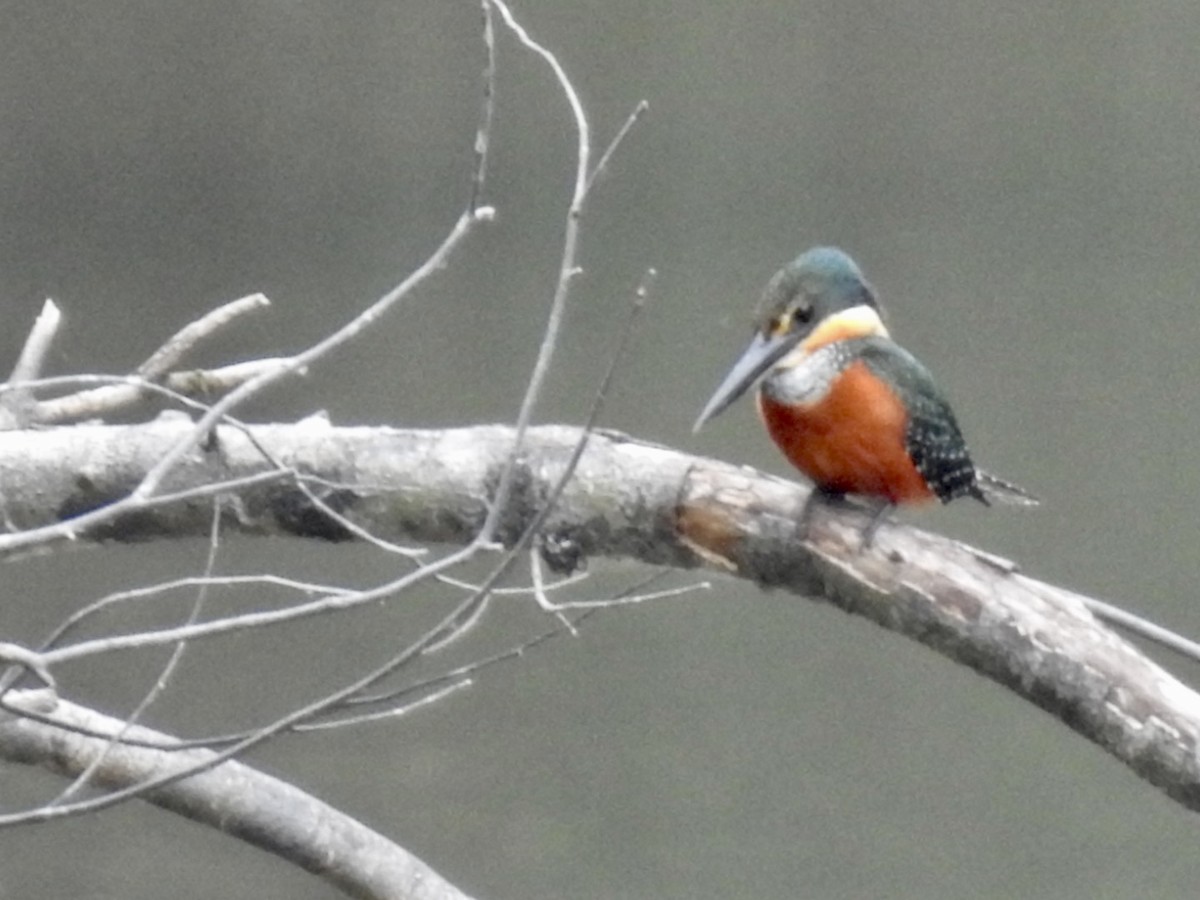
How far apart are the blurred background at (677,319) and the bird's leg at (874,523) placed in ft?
4.98

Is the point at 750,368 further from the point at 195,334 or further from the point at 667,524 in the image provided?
the point at 195,334

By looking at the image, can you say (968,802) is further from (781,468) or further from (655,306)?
(655,306)

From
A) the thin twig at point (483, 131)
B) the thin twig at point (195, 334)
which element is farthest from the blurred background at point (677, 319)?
the thin twig at point (483, 131)

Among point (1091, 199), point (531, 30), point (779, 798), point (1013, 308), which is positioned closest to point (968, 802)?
point (779, 798)

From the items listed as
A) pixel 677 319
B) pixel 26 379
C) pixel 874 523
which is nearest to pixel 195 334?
pixel 26 379

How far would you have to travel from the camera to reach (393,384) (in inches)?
103

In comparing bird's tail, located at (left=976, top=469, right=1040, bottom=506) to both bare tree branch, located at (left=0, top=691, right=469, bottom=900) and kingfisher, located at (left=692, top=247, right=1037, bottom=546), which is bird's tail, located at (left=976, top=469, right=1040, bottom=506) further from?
bare tree branch, located at (left=0, top=691, right=469, bottom=900)

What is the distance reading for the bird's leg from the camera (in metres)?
0.87

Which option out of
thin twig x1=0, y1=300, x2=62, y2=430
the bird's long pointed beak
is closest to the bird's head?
the bird's long pointed beak

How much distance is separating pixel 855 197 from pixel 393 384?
780 mm

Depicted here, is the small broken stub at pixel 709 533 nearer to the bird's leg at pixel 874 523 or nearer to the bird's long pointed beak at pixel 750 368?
the bird's leg at pixel 874 523

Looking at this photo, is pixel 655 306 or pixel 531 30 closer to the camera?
pixel 531 30

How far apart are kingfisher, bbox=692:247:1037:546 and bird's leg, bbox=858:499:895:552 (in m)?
0.02

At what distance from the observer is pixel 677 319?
2.62m
